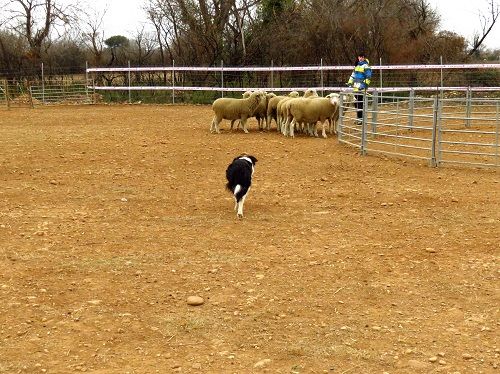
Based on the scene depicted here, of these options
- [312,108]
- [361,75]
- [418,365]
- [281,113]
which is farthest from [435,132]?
[418,365]

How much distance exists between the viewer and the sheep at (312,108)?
1334cm

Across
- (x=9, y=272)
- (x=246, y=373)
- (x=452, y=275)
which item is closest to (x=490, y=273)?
(x=452, y=275)

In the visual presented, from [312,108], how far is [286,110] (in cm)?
71

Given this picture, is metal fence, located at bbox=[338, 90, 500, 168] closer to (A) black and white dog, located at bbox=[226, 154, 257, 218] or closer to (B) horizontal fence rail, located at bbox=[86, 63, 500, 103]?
(A) black and white dog, located at bbox=[226, 154, 257, 218]

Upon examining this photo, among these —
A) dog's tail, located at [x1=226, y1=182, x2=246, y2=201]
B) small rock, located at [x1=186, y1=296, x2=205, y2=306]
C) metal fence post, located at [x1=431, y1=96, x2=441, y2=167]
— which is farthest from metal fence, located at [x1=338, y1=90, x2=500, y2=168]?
small rock, located at [x1=186, y1=296, x2=205, y2=306]

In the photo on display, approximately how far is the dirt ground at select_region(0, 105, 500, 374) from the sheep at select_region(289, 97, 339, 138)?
311 cm

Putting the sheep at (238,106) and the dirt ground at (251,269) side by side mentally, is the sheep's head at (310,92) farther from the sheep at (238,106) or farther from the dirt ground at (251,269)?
the dirt ground at (251,269)

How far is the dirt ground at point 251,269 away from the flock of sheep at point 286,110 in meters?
3.16

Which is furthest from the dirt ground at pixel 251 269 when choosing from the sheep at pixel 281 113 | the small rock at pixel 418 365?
the sheep at pixel 281 113

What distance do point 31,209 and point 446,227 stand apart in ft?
15.6

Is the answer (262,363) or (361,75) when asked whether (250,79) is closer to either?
(361,75)

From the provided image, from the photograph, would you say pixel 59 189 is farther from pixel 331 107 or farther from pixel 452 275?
pixel 331 107

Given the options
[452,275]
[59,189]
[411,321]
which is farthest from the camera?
[59,189]

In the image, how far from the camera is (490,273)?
5.39m
